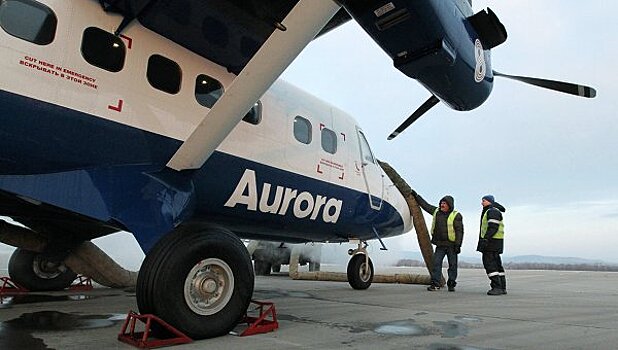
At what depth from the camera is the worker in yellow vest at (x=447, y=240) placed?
9.16 meters

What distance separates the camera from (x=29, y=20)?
390cm

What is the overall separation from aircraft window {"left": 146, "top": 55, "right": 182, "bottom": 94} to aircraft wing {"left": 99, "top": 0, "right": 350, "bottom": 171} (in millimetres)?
288

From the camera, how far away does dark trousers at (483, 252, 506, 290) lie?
8578 mm

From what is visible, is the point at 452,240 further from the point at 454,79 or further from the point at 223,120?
the point at 223,120

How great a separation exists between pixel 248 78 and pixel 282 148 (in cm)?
239

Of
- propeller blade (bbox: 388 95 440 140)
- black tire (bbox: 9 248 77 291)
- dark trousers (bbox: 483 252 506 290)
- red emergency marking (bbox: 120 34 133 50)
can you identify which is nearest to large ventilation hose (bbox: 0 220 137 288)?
black tire (bbox: 9 248 77 291)

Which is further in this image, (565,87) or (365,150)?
(365,150)

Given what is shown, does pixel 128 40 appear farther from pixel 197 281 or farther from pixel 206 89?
pixel 197 281

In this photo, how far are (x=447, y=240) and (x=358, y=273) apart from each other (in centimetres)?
198

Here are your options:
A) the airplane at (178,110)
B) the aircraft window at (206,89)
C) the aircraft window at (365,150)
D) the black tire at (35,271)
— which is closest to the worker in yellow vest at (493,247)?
the aircraft window at (365,150)

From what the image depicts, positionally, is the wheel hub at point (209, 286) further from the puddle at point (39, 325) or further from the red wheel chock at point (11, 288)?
the red wheel chock at point (11, 288)

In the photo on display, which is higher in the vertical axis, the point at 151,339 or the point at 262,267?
the point at 262,267

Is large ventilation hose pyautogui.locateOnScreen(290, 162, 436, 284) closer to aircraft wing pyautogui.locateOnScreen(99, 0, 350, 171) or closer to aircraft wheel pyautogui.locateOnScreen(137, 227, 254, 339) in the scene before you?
aircraft wing pyautogui.locateOnScreen(99, 0, 350, 171)

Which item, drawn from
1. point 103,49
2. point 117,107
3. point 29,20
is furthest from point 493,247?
point 29,20
